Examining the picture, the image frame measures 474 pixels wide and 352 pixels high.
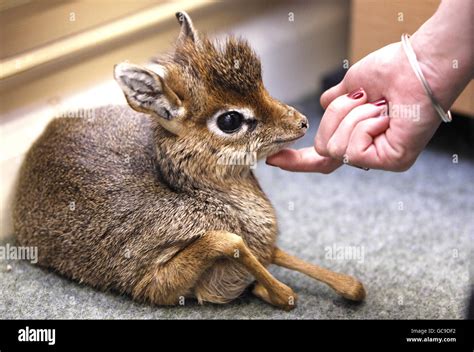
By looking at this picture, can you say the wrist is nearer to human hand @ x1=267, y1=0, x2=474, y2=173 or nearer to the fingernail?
human hand @ x1=267, y1=0, x2=474, y2=173

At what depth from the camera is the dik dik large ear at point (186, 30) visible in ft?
4.50

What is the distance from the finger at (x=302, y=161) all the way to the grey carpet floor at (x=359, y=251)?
100 mm

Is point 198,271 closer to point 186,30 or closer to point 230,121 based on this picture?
point 230,121

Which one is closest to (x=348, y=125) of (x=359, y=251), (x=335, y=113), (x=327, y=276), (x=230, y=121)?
(x=335, y=113)

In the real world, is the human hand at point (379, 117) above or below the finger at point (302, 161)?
above

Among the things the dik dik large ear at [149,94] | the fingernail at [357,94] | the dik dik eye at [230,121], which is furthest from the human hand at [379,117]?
the dik dik large ear at [149,94]

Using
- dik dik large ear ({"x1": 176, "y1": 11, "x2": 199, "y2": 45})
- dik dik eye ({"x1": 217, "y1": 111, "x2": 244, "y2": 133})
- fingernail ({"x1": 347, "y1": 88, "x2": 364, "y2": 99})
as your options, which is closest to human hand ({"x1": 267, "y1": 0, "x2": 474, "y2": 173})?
fingernail ({"x1": 347, "y1": 88, "x2": 364, "y2": 99})

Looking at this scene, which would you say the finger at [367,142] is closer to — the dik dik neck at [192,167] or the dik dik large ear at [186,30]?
the dik dik neck at [192,167]

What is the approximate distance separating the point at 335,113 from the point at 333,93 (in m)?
0.06

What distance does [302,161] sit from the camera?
1441mm

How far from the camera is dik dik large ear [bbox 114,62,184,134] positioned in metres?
1.25

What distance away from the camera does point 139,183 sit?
1424 mm
